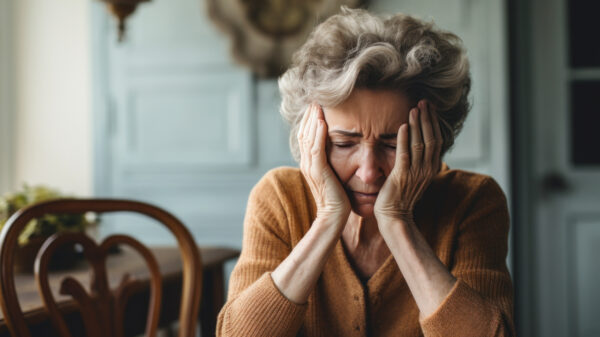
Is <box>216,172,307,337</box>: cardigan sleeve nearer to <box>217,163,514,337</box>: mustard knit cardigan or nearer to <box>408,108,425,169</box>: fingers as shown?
<box>217,163,514,337</box>: mustard knit cardigan

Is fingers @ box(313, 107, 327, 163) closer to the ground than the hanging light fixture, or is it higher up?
closer to the ground

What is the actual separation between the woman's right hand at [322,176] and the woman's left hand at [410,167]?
0.08m

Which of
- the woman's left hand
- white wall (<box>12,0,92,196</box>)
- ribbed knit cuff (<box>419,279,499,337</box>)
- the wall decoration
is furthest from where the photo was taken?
white wall (<box>12,0,92,196</box>)

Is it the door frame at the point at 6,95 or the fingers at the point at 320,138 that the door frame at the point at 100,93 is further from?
the fingers at the point at 320,138

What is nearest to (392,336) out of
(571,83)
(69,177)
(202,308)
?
(202,308)

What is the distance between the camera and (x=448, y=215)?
4.11ft

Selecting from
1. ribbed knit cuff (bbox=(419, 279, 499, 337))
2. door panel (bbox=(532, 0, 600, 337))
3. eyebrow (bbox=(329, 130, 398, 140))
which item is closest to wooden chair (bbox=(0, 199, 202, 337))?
eyebrow (bbox=(329, 130, 398, 140))

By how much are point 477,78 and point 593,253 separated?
992mm

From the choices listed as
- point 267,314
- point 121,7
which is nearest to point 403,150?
point 267,314

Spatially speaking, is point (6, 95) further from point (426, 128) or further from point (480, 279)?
point (480, 279)

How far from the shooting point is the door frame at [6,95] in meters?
2.99

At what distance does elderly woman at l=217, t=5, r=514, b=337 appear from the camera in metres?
1.09

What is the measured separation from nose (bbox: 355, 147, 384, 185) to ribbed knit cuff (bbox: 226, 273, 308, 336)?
0.92 feet

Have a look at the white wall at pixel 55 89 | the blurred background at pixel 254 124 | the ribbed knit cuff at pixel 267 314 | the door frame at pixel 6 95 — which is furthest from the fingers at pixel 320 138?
the door frame at pixel 6 95
